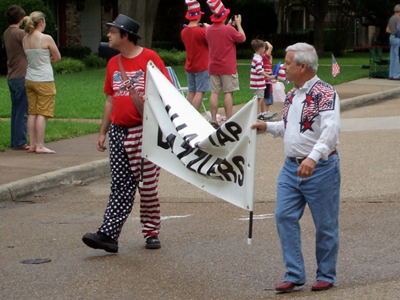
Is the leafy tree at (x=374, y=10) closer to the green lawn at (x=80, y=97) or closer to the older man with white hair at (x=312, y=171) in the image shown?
the green lawn at (x=80, y=97)

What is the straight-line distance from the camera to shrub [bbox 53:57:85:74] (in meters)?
27.5

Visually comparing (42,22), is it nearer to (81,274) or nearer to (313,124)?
(81,274)

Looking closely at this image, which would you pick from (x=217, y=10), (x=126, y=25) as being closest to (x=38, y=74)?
(x=217, y=10)

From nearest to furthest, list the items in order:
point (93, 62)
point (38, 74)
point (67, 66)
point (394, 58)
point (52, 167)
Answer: point (52, 167) → point (38, 74) → point (394, 58) → point (67, 66) → point (93, 62)

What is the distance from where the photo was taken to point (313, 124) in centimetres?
500

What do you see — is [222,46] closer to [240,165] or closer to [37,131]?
[37,131]

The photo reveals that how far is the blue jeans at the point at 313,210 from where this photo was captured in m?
5.07

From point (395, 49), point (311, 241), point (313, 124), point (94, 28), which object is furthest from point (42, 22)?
point (94, 28)

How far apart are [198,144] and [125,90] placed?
2.83 ft

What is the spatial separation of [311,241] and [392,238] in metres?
0.66

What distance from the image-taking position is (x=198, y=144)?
5852 mm

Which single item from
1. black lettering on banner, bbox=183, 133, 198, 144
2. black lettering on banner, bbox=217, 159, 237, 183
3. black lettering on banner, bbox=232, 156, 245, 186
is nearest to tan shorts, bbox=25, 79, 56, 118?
black lettering on banner, bbox=183, 133, 198, 144

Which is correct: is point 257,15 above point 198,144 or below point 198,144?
below

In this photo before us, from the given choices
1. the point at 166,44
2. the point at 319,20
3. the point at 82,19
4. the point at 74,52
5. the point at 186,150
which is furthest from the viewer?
the point at 166,44
